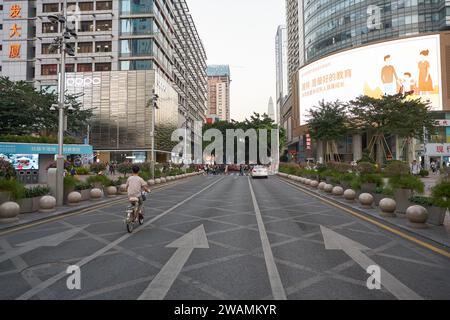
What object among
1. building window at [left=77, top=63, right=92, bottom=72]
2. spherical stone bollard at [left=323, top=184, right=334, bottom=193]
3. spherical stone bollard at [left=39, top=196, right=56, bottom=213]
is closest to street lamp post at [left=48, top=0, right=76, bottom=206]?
spherical stone bollard at [left=39, top=196, right=56, bottom=213]

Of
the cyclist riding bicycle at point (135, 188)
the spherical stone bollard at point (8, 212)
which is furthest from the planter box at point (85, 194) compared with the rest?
the cyclist riding bicycle at point (135, 188)

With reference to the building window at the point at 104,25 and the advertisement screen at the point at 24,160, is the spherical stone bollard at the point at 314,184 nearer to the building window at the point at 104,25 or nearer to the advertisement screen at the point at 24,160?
the advertisement screen at the point at 24,160

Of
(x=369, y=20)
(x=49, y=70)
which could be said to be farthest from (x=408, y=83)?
(x=49, y=70)

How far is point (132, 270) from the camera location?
5.50 m

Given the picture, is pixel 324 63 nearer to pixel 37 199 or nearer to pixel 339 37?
pixel 339 37

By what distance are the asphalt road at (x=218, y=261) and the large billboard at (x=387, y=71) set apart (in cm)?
5187

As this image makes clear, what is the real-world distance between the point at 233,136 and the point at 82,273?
6213 cm

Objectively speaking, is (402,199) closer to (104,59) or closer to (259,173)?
(259,173)

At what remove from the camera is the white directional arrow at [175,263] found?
4523mm

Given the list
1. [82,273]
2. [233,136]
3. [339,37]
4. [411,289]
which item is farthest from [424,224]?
[339,37]

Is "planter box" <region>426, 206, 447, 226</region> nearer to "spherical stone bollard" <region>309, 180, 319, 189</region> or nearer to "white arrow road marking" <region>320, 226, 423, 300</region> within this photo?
"white arrow road marking" <region>320, 226, 423, 300</region>

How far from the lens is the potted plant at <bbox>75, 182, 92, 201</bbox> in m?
14.9

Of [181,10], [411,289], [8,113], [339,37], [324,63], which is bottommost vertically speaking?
[411,289]

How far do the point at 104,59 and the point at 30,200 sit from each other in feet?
182
